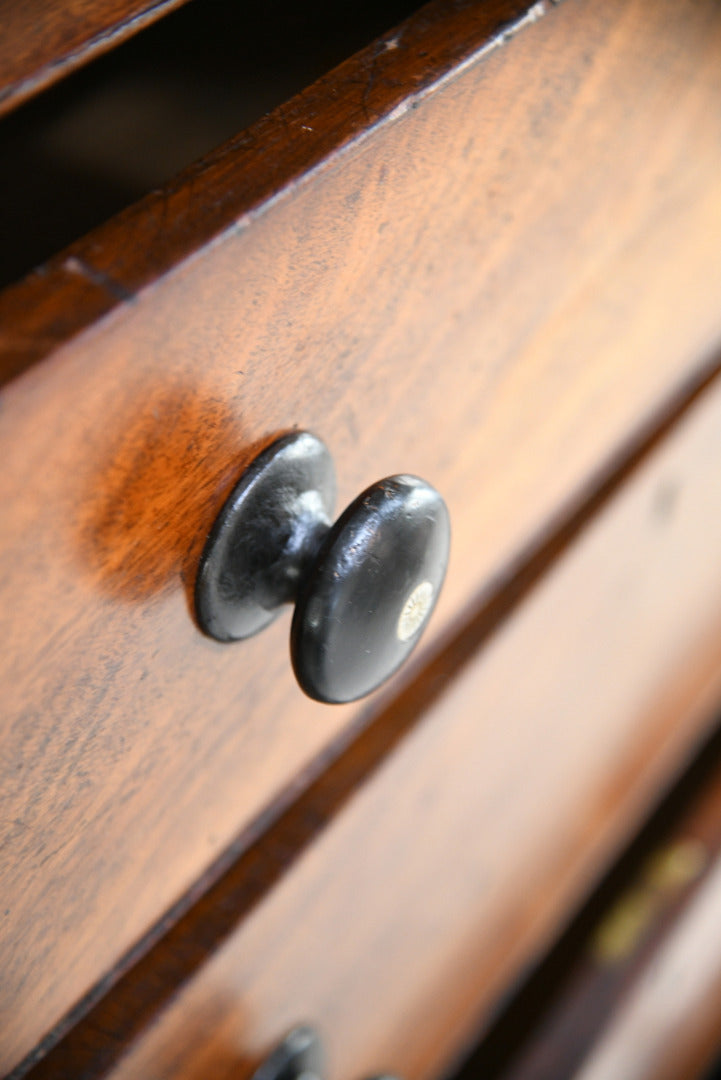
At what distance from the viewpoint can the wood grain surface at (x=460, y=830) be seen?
287 millimetres

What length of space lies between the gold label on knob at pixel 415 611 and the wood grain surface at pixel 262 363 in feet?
0.13

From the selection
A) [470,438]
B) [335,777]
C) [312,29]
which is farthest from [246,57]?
[335,777]

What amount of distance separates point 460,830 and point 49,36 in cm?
35

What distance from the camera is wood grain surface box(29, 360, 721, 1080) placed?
0.29 m

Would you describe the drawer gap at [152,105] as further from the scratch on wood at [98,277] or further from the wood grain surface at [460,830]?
the wood grain surface at [460,830]

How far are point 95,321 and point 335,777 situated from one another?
9.0 inches

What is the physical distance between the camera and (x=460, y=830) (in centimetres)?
41

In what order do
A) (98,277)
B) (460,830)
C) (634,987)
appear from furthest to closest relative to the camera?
(634,987), (460,830), (98,277)

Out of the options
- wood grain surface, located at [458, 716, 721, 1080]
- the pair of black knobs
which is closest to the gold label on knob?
the pair of black knobs

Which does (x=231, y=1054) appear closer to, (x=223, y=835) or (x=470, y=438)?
(x=223, y=835)

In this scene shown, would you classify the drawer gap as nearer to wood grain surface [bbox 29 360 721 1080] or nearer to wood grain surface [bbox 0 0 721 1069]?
wood grain surface [bbox 0 0 721 1069]

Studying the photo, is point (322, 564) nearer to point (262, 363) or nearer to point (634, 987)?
point (262, 363)

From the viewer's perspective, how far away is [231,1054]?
306 millimetres

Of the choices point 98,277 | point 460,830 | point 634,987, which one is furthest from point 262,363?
point 634,987
